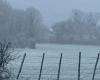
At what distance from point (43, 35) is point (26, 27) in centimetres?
1172

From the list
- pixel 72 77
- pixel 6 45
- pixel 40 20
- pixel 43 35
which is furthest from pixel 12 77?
pixel 40 20

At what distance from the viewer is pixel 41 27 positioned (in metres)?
81.2

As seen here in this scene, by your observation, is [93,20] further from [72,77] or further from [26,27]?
[72,77]

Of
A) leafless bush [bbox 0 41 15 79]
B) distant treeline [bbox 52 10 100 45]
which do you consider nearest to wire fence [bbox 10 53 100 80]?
leafless bush [bbox 0 41 15 79]

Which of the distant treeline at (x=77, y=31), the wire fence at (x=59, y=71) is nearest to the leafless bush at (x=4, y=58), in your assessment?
the wire fence at (x=59, y=71)

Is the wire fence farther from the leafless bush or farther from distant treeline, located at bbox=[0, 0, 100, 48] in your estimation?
distant treeline, located at bbox=[0, 0, 100, 48]

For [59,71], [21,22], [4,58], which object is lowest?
[59,71]

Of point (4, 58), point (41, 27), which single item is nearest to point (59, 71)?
point (4, 58)

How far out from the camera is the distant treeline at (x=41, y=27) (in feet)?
241

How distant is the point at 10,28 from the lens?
86125 millimetres

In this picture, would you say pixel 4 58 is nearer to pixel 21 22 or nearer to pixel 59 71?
pixel 59 71

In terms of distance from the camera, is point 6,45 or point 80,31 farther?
point 80,31

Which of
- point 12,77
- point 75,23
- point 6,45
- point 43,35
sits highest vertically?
point 75,23

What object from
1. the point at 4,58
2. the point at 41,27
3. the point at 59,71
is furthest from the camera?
the point at 41,27
